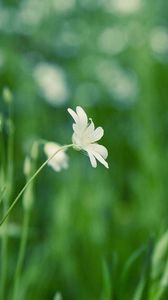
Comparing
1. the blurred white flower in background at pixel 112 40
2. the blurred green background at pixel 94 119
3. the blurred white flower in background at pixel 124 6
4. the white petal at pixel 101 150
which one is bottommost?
the white petal at pixel 101 150

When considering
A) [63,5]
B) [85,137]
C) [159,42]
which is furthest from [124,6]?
[85,137]

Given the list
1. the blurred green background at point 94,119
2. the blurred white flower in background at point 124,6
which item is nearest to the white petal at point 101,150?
the blurred green background at point 94,119

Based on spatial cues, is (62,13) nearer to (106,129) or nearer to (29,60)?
(29,60)

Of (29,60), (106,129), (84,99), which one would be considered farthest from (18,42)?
(106,129)

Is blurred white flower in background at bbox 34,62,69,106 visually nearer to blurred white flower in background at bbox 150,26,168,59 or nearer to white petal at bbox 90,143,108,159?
blurred white flower in background at bbox 150,26,168,59

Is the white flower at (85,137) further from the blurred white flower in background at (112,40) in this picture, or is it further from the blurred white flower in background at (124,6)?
the blurred white flower in background at (124,6)

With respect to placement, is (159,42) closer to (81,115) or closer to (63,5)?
(63,5)
